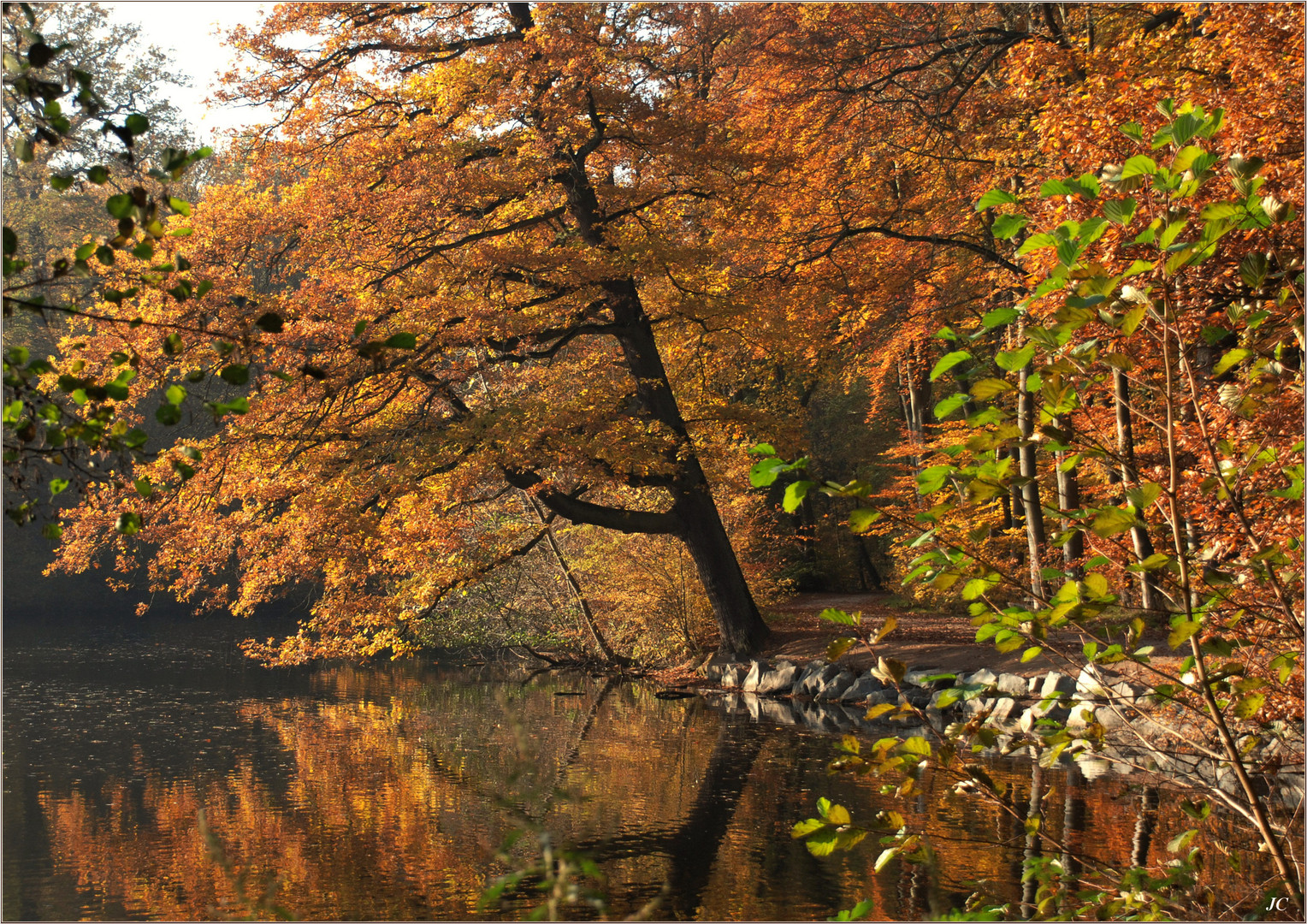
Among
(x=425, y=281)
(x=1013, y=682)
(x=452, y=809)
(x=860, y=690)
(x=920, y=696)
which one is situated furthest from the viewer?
(x=860, y=690)

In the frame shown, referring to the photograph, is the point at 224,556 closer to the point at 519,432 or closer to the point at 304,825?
the point at 519,432

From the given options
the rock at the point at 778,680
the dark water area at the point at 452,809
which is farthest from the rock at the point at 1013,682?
the rock at the point at 778,680

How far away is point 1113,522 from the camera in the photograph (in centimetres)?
191

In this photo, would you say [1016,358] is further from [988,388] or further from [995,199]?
[995,199]

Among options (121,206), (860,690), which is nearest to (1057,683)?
(860,690)

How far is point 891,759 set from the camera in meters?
2.11

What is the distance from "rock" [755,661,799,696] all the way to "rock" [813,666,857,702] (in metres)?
0.41

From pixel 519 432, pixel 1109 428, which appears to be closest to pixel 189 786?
pixel 519 432

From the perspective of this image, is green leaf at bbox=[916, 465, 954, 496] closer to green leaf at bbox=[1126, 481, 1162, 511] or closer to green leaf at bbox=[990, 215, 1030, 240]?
green leaf at bbox=[1126, 481, 1162, 511]

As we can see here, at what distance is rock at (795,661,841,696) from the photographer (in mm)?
11547

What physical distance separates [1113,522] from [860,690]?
385 inches

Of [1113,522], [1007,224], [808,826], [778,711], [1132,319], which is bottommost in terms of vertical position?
[778,711]

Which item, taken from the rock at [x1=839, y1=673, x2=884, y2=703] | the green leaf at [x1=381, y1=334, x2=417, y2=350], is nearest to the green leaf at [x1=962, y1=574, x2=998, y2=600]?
the green leaf at [x1=381, y1=334, x2=417, y2=350]

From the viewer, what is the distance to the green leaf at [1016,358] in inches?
72.6
